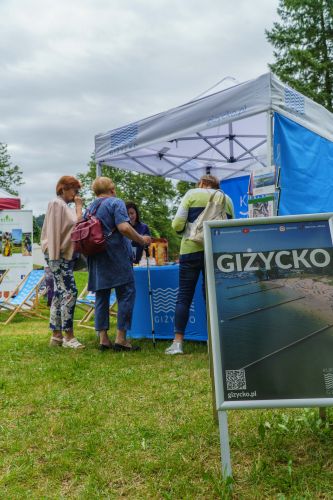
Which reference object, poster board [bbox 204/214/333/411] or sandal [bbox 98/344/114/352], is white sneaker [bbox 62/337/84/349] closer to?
sandal [bbox 98/344/114/352]

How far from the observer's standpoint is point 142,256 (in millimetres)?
6371

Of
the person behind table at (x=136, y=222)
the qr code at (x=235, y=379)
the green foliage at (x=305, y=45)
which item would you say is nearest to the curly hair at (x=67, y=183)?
the person behind table at (x=136, y=222)

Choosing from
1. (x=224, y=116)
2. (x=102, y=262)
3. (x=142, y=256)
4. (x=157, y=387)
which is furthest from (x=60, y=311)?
(x=224, y=116)

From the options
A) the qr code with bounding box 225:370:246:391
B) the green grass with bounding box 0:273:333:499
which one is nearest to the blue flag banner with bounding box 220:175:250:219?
the green grass with bounding box 0:273:333:499

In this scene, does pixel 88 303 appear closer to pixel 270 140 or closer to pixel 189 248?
pixel 189 248

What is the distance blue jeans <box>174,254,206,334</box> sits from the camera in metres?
4.69

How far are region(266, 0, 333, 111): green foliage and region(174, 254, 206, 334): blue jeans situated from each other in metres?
17.4

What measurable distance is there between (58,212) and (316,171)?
2478 millimetres

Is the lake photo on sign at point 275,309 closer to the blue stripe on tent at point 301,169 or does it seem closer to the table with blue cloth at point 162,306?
the blue stripe on tent at point 301,169

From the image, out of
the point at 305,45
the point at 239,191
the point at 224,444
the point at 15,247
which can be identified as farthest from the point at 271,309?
the point at 305,45

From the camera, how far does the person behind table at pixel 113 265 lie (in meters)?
4.82

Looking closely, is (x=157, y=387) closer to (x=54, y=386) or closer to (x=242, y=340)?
(x=54, y=386)

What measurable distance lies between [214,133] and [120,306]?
3754mm

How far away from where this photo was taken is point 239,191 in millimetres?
8914
